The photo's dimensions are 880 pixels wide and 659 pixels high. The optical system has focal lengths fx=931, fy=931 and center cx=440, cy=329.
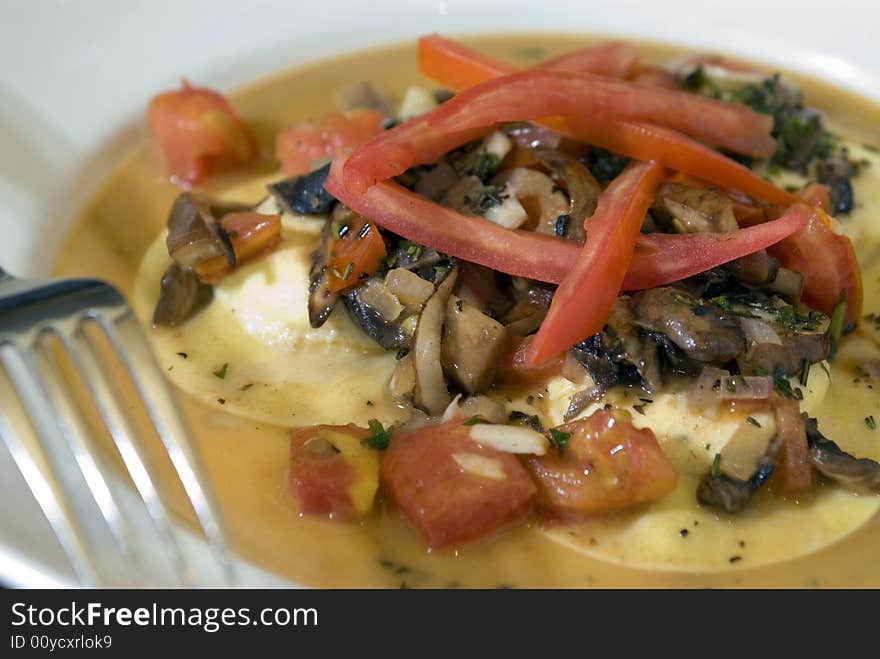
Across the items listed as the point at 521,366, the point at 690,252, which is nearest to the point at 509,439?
the point at 521,366

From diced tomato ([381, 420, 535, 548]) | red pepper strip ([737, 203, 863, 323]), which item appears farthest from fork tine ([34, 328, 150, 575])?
red pepper strip ([737, 203, 863, 323])

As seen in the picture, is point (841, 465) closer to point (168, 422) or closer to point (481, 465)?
point (481, 465)

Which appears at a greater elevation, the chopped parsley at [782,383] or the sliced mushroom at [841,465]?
the chopped parsley at [782,383]

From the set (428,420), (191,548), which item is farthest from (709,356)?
(191,548)

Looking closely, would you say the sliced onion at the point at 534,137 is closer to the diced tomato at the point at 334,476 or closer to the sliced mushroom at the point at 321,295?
the sliced mushroom at the point at 321,295

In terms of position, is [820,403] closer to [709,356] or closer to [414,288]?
[709,356]

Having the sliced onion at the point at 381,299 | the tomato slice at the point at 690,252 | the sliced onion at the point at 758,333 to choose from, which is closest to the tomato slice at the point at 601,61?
the tomato slice at the point at 690,252
